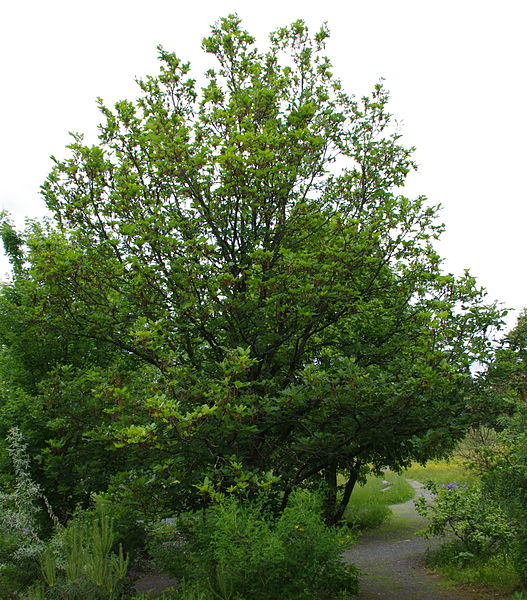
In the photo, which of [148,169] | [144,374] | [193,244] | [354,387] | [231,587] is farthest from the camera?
[144,374]

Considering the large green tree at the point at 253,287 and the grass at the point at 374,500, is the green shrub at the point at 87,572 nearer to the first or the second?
the large green tree at the point at 253,287

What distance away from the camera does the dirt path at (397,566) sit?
8.72 m

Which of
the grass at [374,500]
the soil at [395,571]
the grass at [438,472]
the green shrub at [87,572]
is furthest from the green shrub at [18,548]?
the grass at [438,472]

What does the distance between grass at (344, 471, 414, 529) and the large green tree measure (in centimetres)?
830

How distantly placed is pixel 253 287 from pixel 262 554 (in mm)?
3317

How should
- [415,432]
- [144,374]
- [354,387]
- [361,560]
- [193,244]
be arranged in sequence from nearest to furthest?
[354,387] → [415,432] → [193,244] → [144,374] → [361,560]

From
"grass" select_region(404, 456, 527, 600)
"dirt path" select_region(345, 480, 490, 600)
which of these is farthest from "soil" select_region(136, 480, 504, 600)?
"grass" select_region(404, 456, 527, 600)

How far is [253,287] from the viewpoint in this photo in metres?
7.05

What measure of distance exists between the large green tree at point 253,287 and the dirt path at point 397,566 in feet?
8.96

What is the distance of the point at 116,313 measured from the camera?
7.60 metres

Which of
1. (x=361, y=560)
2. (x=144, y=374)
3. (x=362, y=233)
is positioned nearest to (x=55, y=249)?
(x=144, y=374)

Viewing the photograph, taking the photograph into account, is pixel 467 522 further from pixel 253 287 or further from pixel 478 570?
pixel 253 287

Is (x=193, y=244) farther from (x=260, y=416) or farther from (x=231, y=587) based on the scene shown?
(x=231, y=587)

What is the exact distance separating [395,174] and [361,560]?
9367 millimetres
